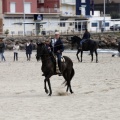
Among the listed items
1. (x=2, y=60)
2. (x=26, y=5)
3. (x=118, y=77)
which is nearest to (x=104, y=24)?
(x=26, y=5)

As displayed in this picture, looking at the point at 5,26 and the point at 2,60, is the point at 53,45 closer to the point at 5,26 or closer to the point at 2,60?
the point at 2,60

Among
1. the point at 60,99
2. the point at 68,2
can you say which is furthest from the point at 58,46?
the point at 68,2

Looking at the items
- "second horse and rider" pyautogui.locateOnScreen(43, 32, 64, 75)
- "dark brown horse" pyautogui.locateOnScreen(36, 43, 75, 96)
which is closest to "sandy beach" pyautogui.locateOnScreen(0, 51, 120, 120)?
"dark brown horse" pyautogui.locateOnScreen(36, 43, 75, 96)

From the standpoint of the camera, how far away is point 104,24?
9069 centimetres

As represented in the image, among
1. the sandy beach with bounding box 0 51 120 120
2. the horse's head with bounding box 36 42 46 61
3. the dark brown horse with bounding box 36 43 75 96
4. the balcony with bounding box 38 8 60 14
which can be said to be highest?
the balcony with bounding box 38 8 60 14

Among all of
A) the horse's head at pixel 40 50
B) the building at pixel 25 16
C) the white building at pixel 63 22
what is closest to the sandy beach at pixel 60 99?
the horse's head at pixel 40 50

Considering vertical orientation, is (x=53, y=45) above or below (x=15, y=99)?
above

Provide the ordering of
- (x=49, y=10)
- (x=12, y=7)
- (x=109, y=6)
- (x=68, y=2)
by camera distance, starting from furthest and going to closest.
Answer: (x=109, y=6) → (x=68, y=2) → (x=49, y=10) → (x=12, y=7)

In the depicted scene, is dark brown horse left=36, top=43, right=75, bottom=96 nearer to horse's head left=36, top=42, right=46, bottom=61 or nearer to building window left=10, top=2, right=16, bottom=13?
horse's head left=36, top=42, right=46, bottom=61

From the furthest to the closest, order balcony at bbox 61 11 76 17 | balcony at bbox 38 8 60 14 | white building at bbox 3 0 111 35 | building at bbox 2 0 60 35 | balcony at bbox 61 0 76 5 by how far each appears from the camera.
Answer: balcony at bbox 61 0 76 5
balcony at bbox 61 11 76 17
balcony at bbox 38 8 60 14
white building at bbox 3 0 111 35
building at bbox 2 0 60 35

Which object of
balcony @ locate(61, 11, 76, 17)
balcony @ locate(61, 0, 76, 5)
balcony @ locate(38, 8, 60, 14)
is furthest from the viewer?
balcony @ locate(61, 0, 76, 5)

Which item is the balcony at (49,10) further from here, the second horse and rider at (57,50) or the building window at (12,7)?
A: the second horse and rider at (57,50)

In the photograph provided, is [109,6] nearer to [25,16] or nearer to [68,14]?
[68,14]

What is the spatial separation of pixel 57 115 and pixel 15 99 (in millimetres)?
3740
